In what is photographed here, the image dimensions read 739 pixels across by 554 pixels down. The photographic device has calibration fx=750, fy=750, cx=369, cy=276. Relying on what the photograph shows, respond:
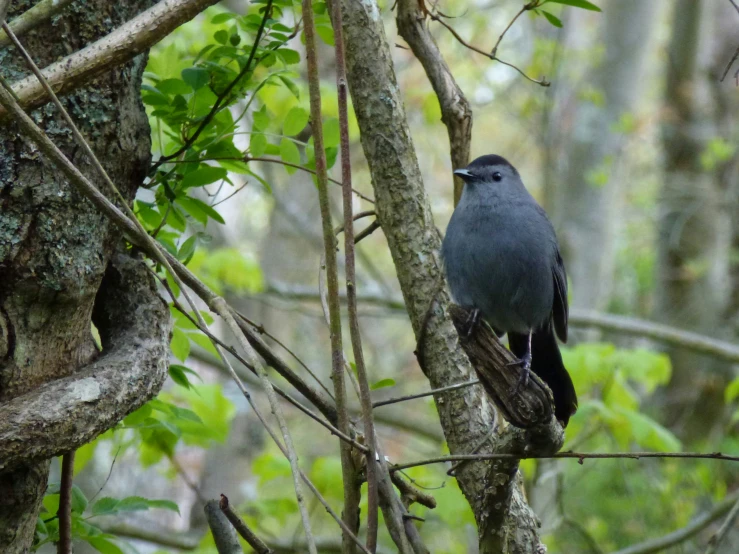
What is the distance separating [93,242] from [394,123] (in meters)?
1.00

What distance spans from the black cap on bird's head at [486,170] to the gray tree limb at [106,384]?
140cm

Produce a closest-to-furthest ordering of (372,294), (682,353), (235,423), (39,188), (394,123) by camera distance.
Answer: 1. (39,188)
2. (394,123)
3. (372,294)
4. (235,423)
5. (682,353)

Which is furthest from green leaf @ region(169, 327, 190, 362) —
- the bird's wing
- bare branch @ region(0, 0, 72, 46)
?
the bird's wing

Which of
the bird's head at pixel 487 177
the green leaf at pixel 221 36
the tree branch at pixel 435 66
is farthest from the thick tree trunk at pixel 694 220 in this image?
the green leaf at pixel 221 36

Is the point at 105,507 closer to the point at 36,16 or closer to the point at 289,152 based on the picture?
the point at 289,152

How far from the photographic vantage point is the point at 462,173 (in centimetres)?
293

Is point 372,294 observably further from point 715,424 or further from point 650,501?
point 715,424

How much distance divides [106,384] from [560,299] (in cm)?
202

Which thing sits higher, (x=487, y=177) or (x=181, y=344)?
(x=487, y=177)

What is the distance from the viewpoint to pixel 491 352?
6.73ft

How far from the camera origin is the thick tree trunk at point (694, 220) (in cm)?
926

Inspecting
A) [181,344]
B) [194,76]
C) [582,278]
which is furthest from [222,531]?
[582,278]

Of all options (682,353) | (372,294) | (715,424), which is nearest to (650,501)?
(715,424)

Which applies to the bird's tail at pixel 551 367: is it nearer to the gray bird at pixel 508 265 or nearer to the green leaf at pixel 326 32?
the gray bird at pixel 508 265
